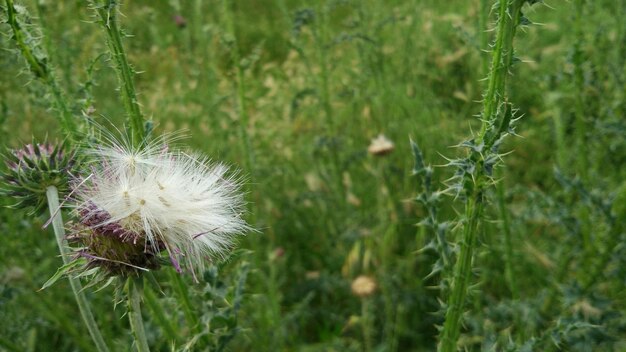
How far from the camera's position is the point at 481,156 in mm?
1405

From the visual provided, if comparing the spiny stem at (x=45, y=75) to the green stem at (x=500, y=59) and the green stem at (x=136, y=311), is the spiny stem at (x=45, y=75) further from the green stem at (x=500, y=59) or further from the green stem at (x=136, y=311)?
the green stem at (x=500, y=59)

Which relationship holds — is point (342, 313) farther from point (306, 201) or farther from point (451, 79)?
point (451, 79)

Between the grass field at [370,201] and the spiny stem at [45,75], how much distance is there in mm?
13

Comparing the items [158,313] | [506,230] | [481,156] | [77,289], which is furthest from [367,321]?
[77,289]

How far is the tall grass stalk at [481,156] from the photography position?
1356mm

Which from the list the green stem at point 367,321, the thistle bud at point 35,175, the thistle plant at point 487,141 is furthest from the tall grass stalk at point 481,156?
the green stem at point 367,321

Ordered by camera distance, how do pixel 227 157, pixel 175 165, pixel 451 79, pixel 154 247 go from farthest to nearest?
pixel 451 79, pixel 227 157, pixel 175 165, pixel 154 247

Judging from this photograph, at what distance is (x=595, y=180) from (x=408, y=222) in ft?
3.25

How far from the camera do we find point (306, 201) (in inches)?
152

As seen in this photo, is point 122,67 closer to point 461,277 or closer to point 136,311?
point 136,311

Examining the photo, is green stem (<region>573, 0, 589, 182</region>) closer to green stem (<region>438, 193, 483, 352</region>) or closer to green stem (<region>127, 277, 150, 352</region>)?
green stem (<region>438, 193, 483, 352</region>)

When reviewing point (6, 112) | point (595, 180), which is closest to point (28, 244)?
point (6, 112)

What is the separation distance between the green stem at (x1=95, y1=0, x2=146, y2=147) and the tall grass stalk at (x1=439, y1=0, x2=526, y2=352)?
2.52 feet

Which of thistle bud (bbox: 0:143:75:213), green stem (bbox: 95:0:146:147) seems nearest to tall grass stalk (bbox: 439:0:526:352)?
green stem (bbox: 95:0:146:147)
